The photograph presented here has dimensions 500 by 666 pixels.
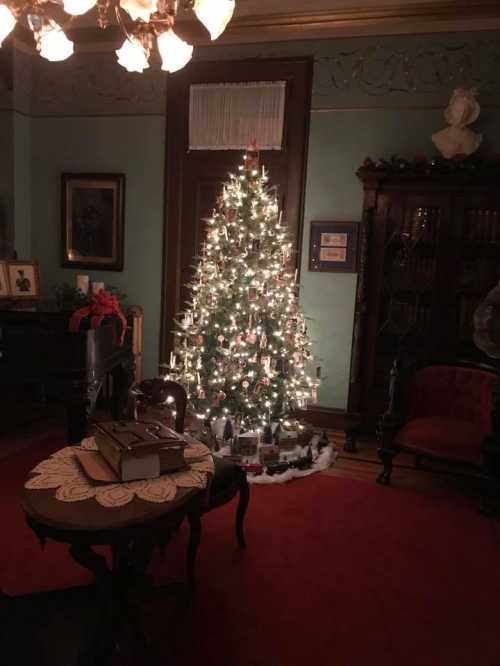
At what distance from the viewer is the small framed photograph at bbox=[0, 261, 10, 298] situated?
3615mm

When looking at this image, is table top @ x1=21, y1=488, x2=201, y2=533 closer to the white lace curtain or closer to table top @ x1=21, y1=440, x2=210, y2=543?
table top @ x1=21, y1=440, x2=210, y2=543

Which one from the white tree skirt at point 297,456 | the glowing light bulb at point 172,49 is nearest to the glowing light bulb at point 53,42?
the glowing light bulb at point 172,49

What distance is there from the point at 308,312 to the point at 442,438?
181 cm

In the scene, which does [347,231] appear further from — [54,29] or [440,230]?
[54,29]

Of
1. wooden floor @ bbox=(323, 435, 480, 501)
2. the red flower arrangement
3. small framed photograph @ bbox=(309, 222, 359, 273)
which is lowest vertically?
wooden floor @ bbox=(323, 435, 480, 501)

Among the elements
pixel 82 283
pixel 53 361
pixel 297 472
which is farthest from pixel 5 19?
pixel 297 472

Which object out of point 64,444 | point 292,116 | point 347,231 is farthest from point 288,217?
point 64,444

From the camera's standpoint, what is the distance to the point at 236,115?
4.79m

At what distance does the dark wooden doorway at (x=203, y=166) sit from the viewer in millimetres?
4637

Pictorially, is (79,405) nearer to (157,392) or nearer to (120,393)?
(120,393)

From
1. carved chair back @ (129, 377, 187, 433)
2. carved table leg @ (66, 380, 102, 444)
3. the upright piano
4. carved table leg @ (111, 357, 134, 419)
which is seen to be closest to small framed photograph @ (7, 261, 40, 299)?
the upright piano

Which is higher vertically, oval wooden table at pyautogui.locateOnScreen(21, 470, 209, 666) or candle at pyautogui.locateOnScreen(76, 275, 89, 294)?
candle at pyautogui.locateOnScreen(76, 275, 89, 294)

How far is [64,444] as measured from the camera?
4070 millimetres

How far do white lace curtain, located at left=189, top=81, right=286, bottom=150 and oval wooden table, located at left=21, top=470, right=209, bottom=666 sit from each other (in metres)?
3.78
